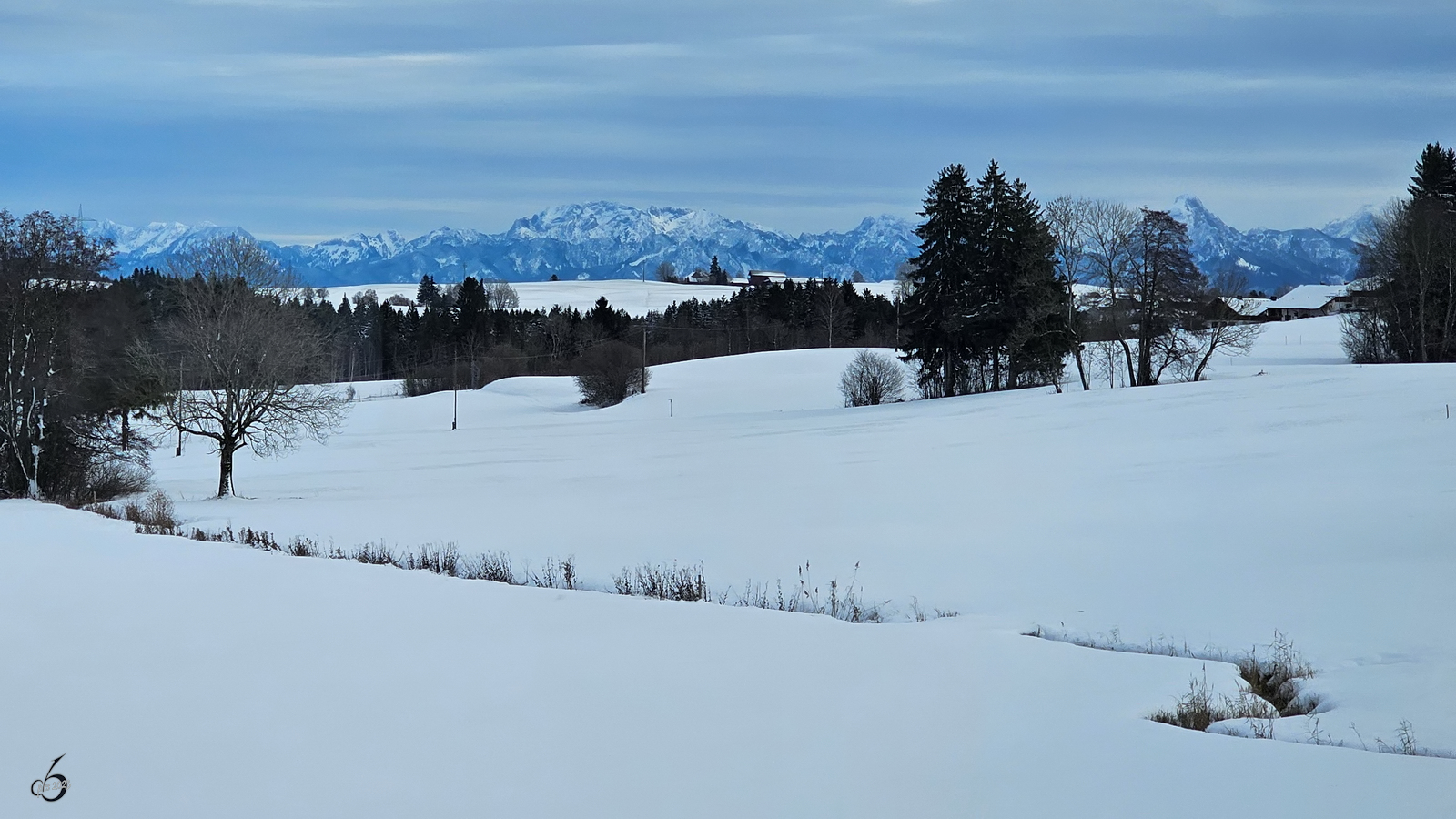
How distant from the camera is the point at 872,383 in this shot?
6119cm

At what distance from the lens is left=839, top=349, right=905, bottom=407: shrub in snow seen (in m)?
61.0

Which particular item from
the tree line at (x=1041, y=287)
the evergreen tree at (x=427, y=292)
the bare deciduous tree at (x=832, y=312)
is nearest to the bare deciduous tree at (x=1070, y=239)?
the tree line at (x=1041, y=287)

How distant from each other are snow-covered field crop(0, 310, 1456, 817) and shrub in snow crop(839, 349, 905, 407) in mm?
35604

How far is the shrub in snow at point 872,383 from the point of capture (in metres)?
61.0

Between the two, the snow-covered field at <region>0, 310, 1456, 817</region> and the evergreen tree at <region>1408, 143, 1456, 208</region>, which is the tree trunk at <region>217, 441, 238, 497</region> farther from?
the evergreen tree at <region>1408, 143, 1456, 208</region>

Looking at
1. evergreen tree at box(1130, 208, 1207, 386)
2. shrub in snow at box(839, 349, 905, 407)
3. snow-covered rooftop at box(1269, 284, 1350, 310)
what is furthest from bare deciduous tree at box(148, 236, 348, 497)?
snow-covered rooftop at box(1269, 284, 1350, 310)

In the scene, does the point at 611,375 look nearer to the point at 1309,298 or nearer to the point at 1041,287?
the point at 1041,287

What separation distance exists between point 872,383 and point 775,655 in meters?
53.0

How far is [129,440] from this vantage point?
36.7 m

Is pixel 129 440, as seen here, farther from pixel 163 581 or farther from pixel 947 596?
pixel 947 596

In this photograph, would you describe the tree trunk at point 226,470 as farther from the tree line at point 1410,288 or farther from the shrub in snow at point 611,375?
the tree line at point 1410,288

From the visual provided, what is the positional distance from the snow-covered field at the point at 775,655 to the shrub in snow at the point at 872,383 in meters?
35.6

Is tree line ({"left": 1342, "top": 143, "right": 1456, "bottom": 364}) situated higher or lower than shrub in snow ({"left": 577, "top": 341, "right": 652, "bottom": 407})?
higher

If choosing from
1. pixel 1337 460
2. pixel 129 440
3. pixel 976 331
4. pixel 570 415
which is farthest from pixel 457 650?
pixel 570 415
